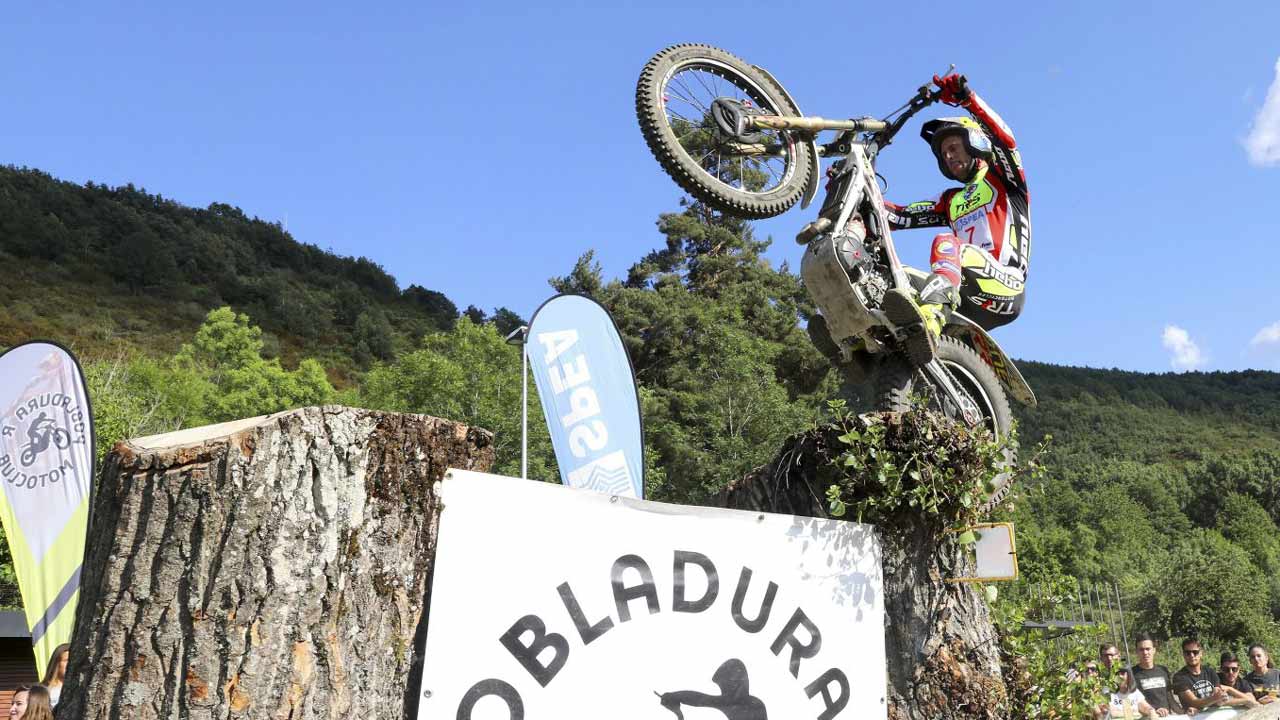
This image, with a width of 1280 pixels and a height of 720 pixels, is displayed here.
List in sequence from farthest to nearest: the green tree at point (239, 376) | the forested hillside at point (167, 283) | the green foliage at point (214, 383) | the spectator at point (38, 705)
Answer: the forested hillside at point (167, 283) < the green tree at point (239, 376) < the green foliage at point (214, 383) < the spectator at point (38, 705)

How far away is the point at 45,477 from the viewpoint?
877cm

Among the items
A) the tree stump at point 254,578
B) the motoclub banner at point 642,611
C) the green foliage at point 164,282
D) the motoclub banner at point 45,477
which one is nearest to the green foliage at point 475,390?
the motoclub banner at point 45,477

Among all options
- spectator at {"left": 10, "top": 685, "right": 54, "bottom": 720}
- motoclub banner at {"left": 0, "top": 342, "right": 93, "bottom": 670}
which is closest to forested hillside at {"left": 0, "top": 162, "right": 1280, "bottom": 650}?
spectator at {"left": 10, "top": 685, "right": 54, "bottom": 720}

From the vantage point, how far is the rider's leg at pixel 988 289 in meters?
6.09

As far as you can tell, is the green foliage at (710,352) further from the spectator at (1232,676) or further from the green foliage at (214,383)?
the spectator at (1232,676)

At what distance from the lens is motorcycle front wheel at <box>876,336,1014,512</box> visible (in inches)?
231

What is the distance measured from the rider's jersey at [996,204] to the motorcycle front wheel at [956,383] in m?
0.67

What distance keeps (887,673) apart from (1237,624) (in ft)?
123

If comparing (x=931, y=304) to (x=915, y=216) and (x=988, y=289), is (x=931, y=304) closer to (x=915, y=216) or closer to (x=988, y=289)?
(x=988, y=289)

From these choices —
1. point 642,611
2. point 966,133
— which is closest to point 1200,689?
point 966,133

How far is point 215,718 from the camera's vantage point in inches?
97.7

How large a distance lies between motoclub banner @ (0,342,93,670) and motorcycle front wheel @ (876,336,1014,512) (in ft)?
22.5

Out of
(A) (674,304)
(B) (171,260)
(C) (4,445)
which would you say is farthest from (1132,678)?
(B) (171,260)

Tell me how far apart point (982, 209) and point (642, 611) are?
166 inches
